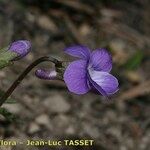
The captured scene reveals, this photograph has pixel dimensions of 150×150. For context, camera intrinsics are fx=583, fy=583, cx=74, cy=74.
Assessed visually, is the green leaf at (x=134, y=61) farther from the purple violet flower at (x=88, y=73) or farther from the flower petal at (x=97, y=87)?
the flower petal at (x=97, y=87)

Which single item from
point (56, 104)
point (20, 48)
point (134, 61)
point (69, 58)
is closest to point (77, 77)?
point (20, 48)

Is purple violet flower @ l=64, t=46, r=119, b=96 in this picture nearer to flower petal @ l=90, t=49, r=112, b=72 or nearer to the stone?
flower petal @ l=90, t=49, r=112, b=72

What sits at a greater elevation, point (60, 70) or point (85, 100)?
point (60, 70)

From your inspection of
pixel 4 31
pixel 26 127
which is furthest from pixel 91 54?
pixel 4 31

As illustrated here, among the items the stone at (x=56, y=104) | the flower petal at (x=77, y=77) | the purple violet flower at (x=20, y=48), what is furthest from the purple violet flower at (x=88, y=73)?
the stone at (x=56, y=104)

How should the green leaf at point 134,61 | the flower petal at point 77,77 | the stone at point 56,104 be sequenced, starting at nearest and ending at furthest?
the flower petal at point 77,77 → the stone at point 56,104 → the green leaf at point 134,61

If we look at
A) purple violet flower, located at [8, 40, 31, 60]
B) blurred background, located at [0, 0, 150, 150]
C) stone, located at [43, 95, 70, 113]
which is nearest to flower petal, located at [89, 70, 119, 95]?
purple violet flower, located at [8, 40, 31, 60]

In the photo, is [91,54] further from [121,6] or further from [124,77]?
[121,6]
